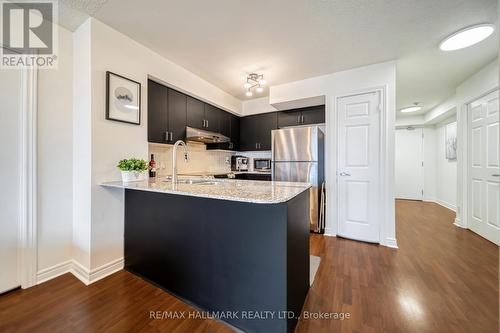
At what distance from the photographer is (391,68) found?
2.63m

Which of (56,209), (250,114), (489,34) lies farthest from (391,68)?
(56,209)

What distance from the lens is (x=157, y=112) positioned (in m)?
2.53

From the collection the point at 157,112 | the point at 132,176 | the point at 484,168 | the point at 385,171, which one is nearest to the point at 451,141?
the point at 484,168

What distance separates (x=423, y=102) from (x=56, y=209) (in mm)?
6689

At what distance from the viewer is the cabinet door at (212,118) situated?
343 centimetres

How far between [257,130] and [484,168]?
369cm

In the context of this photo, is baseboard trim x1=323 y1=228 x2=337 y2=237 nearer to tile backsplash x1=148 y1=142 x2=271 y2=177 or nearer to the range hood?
tile backsplash x1=148 y1=142 x2=271 y2=177

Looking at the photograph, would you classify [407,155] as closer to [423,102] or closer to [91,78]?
[423,102]

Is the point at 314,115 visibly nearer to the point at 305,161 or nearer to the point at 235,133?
the point at 305,161

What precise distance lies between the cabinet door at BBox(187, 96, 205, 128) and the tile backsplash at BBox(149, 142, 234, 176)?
0.47 meters

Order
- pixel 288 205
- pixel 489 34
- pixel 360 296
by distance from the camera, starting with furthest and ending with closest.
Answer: pixel 489 34 → pixel 360 296 → pixel 288 205

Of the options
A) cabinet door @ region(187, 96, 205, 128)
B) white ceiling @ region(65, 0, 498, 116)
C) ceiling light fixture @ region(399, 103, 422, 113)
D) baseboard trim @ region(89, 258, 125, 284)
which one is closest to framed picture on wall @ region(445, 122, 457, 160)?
ceiling light fixture @ region(399, 103, 422, 113)

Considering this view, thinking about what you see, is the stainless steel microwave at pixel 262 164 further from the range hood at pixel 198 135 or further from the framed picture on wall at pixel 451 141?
the framed picture on wall at pixel 451 141

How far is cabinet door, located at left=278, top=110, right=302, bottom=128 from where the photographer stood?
377 centimetres
